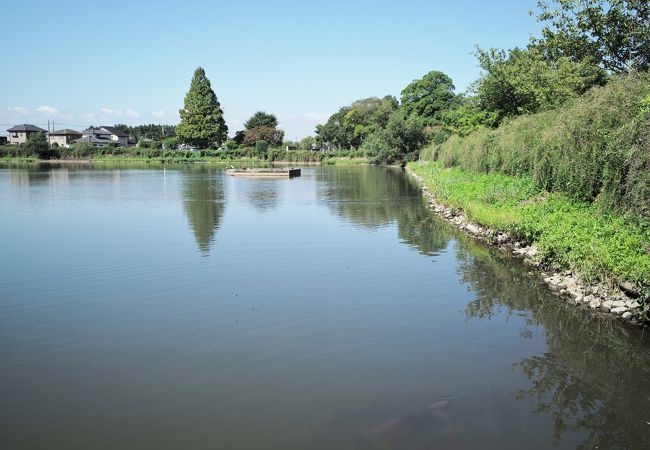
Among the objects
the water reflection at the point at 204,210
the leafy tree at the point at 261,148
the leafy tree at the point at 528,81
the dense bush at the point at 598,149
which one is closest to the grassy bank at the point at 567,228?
the dense bush at the point at 598,149

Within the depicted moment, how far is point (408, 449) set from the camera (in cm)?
596

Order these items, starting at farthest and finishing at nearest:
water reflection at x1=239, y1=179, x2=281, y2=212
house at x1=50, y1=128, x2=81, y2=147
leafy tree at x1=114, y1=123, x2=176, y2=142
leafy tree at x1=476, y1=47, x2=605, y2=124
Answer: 1. leafy tree at x1=114, y1=123, x2=176, y2=142
2. house at x1=50, y1=128, x2=81, y2=147
3. water reflection at x1=239, y1=179, x2=281, y2=212
4. leafy tree at x1=476, y1=47, x2=605, y2=124

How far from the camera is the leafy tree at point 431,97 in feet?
274

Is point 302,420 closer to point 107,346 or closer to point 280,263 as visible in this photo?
point 107,346

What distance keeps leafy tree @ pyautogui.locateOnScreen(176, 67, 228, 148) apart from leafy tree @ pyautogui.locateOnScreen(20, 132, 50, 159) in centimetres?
2332

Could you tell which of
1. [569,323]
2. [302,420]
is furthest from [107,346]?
[569,323]

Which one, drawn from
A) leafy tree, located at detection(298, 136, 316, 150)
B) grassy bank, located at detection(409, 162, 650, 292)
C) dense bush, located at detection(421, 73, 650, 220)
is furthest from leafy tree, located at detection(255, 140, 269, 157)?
grassy bank, located at detection(409, 162, 650, 292)

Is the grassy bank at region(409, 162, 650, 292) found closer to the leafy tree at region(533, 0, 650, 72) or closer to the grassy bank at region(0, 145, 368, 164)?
the leafy tree at region(533, 0, 650, 72)

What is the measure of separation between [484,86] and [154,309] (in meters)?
31.8

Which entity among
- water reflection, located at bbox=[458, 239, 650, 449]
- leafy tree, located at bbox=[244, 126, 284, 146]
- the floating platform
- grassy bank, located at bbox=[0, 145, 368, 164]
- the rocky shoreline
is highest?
leafy tree, located at bbox=[244, 126, 284, 146]

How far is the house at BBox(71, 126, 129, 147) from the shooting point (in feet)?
359

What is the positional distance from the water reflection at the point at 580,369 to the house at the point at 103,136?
110 m

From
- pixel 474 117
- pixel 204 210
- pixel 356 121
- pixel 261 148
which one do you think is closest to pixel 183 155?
pixel 261 148

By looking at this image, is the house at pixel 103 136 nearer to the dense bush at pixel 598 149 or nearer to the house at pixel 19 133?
the house at pixel 19 133
